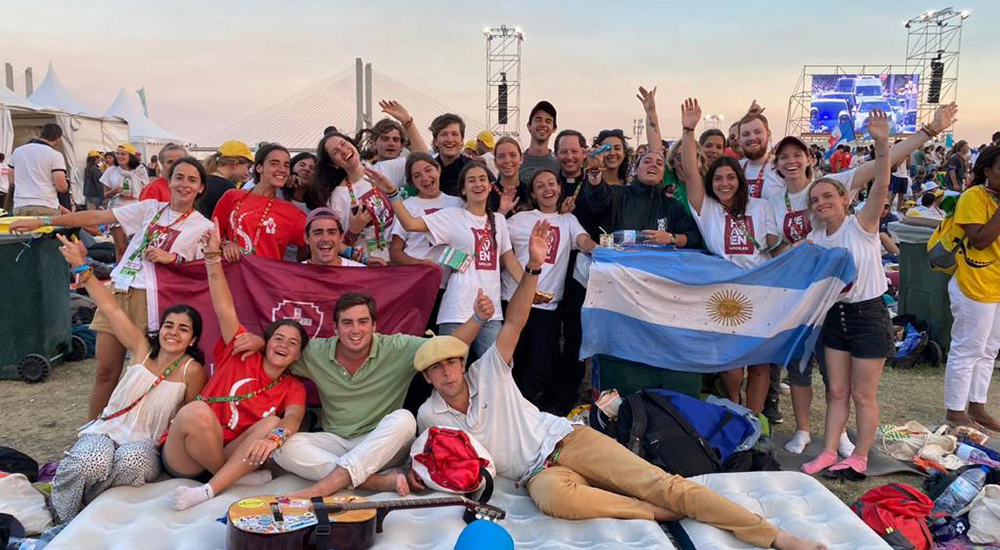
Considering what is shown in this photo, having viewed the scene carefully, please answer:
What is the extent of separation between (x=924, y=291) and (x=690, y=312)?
3.85 meters

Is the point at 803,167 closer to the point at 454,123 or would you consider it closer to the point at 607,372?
the point at 607,372

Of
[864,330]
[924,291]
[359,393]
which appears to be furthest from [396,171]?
[924,291]

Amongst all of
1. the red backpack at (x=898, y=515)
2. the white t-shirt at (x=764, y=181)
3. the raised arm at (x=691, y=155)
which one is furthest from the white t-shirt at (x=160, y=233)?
the red backpack at (x=898, y=515)

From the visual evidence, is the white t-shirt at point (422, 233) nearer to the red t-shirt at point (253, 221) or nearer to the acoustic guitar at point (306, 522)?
the red t-shirt at point (253, 221)

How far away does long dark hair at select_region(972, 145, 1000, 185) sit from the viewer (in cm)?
470

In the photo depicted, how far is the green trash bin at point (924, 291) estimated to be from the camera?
686 centimetres

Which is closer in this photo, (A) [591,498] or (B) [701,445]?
(A) [591,498]

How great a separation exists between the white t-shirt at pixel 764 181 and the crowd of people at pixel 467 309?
18 mm

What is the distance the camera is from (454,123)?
5488 mm

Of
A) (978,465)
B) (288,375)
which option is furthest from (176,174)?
(978,465)

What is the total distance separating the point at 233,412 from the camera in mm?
3758

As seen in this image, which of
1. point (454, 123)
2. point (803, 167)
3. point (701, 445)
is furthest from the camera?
point (454, 123)

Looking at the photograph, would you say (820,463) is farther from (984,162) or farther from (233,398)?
(233,398)

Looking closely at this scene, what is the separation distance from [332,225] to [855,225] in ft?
11.2
